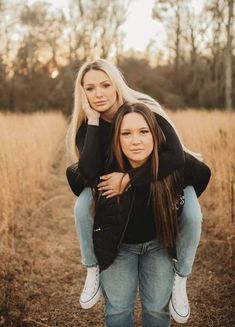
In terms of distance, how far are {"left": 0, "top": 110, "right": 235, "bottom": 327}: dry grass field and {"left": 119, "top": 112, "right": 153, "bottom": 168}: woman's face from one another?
1517mm

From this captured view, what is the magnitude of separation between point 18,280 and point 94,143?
1.81m

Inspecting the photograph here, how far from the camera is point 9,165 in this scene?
458cm

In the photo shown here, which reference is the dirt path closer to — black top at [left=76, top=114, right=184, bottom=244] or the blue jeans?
the blue jeans

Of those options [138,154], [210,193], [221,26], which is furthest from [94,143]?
[221,26]

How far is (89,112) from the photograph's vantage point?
2.26 metres

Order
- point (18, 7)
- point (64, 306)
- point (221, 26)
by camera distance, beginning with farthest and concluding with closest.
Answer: point (18, 7) → point (221, 26) → point (64, 306)

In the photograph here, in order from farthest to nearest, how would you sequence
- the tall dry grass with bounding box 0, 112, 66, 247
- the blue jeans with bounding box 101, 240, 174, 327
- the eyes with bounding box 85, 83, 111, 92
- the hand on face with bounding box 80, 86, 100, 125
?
the tall dry grass with bounding box 0, 112, 66, 247 < the eyes with bounding box 85, 83, 111, 92 < the hand on face with bounding box 80, 86, 100, 125 < the blue jeans with bounding box 101, 240, 174, 327

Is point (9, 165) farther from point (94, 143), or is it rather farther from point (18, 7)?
point (18, 7)

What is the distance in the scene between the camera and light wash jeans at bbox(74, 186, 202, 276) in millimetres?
2043

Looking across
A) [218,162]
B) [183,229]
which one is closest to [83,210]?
[183,229]

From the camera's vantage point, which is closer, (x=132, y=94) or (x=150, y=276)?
(x=150, y=276)

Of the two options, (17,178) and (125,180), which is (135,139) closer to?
(125,180)

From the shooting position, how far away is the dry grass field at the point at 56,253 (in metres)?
2.93

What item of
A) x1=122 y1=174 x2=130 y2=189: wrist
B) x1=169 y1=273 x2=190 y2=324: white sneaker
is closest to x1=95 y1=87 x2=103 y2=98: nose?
x1=122 y1=174 x2=130 y2=189: wrist
